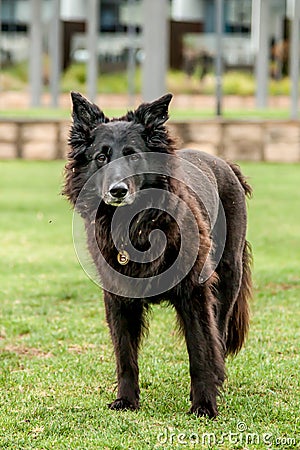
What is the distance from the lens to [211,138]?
727 inches

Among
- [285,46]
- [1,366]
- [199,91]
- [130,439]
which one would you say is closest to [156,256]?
[130,439]

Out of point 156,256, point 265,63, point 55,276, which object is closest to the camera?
point 156,256

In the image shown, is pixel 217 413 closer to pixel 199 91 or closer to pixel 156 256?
pixel 156 256

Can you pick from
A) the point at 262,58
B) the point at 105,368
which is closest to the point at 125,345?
the point at 105,368

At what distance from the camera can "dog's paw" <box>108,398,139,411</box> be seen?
5.02 m

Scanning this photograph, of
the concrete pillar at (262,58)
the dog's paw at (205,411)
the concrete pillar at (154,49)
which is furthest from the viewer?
the concrete pillar at (262,58)

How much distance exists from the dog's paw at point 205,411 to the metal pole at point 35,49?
24.6 meters

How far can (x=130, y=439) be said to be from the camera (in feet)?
14.6

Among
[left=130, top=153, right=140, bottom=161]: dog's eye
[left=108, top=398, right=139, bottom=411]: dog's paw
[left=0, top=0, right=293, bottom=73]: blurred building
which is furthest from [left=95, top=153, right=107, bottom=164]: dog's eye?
[left=0, top=0, right=293, bottom=73]: blurred building

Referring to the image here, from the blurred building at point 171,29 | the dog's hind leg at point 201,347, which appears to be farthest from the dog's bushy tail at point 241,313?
the blurred building at point 171,29

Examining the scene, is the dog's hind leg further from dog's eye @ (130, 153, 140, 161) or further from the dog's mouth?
dog's eye @ (130, 153, 140, 161)

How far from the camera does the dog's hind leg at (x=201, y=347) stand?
4902 mm

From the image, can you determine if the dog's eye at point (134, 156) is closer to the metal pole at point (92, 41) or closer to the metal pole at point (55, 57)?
the metal pole at point (92, 41)

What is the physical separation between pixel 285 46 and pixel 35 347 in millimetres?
41102
